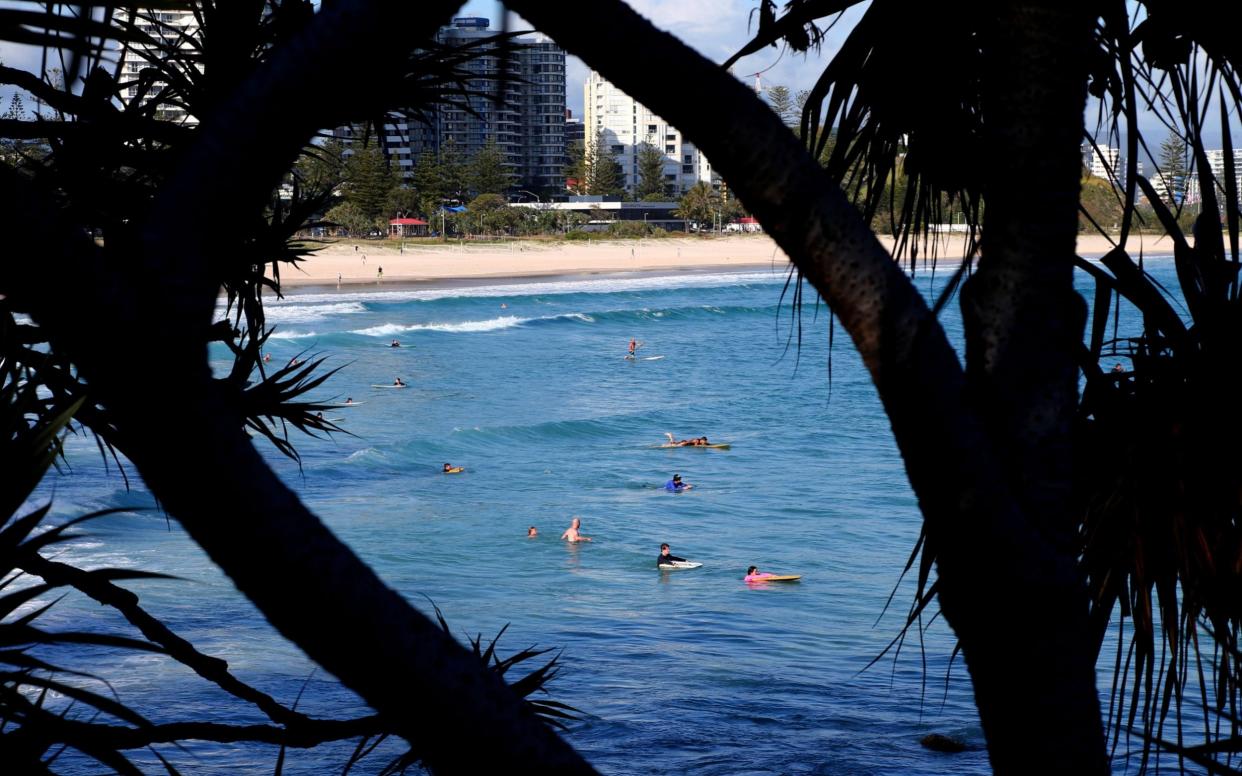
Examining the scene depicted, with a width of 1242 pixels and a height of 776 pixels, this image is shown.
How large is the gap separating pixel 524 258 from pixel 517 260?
1.05 meters

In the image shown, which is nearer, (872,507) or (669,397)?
(872,507)

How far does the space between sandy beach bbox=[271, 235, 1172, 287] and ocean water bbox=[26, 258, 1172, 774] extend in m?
21.2

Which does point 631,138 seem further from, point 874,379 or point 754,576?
point 874,379

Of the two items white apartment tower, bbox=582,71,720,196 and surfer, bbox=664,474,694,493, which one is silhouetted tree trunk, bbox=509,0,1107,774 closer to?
surfer, bbox=664,474,694,493

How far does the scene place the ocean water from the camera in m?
→ 8.41

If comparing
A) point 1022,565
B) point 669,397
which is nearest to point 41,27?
point 1022,565

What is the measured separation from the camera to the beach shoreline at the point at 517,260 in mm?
51812

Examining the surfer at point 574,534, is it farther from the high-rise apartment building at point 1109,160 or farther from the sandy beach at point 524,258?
the sandy beach at point 524,258

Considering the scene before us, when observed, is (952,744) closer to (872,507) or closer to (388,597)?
(388,597)

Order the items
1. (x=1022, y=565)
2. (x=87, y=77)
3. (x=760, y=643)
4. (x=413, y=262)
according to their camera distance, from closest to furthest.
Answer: (x=1022, y=565), (x=87, y=77), (x=760, y=643), (x=413, y=262)

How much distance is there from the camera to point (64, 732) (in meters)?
1.28

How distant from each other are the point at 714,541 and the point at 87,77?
1274 centimetres

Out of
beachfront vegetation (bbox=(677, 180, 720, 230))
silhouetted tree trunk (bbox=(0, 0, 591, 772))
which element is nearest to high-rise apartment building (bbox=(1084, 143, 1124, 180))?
silhouetted tree trunk (bbox=(0, 0, 591, 772))

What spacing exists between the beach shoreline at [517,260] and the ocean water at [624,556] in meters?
19.7
